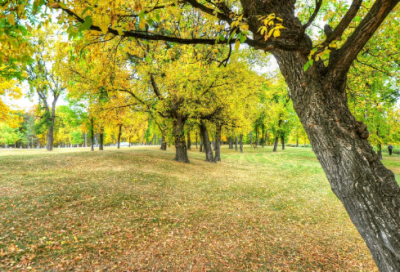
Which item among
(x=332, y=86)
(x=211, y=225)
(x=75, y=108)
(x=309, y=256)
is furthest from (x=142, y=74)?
(x=75, y=108)

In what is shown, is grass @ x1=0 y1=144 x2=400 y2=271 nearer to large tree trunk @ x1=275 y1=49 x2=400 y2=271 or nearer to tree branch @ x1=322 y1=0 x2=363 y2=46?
large tree trunk @ x1=275 y1=49 x2=400 y2=271

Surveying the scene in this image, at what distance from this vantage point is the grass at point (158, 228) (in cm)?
368

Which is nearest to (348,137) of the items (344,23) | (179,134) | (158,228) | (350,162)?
(350,162)

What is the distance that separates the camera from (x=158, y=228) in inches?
196

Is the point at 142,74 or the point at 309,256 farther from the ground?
the point at 142,74

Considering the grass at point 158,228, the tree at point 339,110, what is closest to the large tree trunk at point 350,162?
the tree at point 339,110

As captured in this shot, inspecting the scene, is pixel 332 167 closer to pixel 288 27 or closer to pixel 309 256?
pixel 288 27

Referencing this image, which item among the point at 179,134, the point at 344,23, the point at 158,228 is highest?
the point at 344,23

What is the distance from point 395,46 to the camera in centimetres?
564

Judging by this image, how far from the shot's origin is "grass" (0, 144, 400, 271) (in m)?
3.68

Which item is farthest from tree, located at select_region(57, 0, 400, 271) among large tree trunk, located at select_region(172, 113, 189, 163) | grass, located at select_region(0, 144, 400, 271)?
large tree trunk, located at select_region(172, 113, 189, 163)

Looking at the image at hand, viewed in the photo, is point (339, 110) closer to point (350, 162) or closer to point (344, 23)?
point (350, 162)

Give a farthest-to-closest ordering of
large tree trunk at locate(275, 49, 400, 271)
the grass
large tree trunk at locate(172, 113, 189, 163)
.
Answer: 1. large tree trunk at locate(172, 113, 189, 163)
2. the grass
3. large tree trunk at locate(275, 49, 400, 271)

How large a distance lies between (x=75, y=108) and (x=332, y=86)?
1029 inches
